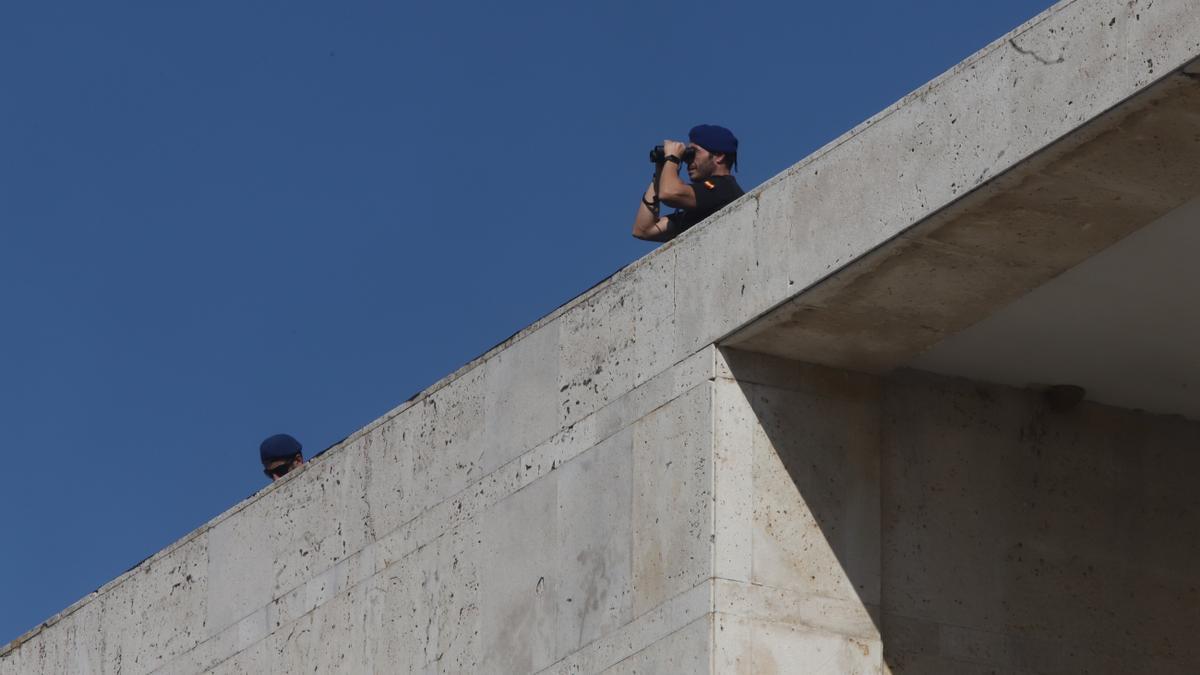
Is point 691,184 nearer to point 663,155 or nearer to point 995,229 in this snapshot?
point 663,155

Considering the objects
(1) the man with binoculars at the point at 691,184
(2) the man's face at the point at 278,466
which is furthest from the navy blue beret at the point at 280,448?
(1) the man with binoculars at the point at 691,184

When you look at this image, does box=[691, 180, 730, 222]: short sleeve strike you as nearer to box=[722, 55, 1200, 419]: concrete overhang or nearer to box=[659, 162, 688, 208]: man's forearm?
box=[659, 162, 688, 208]: man's forearm

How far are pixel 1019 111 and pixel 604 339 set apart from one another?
294cm

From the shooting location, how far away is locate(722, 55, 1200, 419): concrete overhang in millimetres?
11055

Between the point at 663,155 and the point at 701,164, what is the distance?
217 mm

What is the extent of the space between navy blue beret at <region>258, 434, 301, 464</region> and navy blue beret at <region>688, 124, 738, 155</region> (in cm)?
428

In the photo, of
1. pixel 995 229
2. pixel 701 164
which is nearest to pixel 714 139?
pixel 701 164

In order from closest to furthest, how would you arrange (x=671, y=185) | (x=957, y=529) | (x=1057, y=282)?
1. (x=1057, y=282)
2. (x=957, y=529)
3. (x=671, y=185)

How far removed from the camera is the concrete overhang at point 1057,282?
1105 cm

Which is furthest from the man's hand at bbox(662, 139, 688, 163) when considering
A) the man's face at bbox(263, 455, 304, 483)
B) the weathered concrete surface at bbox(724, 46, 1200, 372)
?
the man's face at bbox(263, 455, 304, 483)

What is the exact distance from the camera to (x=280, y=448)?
56.0ft

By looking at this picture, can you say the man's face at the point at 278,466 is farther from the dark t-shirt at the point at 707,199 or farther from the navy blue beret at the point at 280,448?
the dark t-shirt at the point at 707,199

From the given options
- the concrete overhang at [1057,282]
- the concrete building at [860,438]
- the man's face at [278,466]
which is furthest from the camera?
the man's face at [278,466]

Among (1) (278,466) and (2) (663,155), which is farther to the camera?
(1) (278,466)
